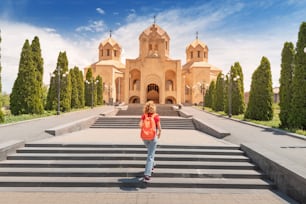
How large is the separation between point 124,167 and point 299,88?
9943 millimetres

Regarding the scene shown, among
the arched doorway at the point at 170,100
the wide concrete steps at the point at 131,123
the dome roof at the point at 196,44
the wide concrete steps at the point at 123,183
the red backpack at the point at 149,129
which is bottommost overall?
the wide concrete steps at the point at 123,183

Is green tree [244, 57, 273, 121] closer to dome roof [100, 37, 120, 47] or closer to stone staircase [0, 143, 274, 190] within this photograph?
stone staircase [0, 143, 274, 190]

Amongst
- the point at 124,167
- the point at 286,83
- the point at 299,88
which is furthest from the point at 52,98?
the point at 299,88

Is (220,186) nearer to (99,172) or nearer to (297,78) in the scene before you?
(99,172)

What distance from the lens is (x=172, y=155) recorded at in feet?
22.5

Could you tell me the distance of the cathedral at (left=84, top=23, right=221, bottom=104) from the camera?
169 feet

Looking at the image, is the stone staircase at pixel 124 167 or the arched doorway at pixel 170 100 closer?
the stone staircase at pixel 124 167

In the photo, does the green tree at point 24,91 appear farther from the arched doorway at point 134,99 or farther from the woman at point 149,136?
the arched doorway at point 134,99

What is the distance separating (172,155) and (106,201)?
262 cm

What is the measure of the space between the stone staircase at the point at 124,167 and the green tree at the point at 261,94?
1086cm

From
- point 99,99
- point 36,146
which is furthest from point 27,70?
point 99,99

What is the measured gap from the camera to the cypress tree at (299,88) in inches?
466

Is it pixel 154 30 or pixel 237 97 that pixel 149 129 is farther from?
pixel 154 30

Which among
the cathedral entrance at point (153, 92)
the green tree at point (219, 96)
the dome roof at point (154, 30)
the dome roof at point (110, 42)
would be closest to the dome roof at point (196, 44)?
the dome roof at point (154, 30)
